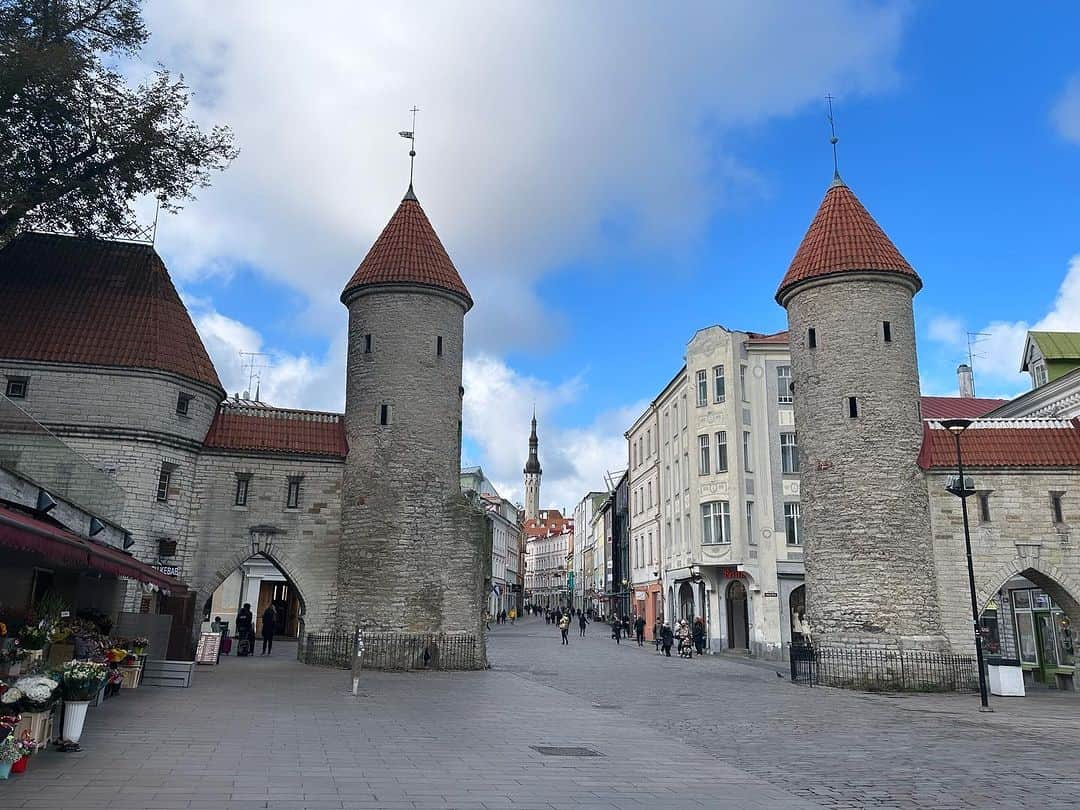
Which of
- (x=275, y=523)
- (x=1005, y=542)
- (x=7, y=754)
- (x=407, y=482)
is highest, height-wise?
(x=407, y=482)

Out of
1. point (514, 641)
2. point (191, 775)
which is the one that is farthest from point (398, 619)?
point (514, 641)

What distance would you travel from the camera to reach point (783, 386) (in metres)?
40.3

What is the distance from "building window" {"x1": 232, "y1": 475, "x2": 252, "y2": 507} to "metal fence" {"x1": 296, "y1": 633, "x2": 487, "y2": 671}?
4736 millimetres

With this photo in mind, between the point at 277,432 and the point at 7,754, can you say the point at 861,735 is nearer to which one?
the point at 7,754

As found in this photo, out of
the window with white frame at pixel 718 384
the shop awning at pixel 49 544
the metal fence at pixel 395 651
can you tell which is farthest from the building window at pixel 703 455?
the shop awning at pixel 49 544

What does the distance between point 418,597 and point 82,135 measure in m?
17.6

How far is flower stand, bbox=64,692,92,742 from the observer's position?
9945 millimetres

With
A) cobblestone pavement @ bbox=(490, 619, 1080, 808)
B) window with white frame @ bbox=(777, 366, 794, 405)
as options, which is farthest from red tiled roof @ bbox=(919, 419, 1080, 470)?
window with white frame @ bbox=(777, 366, 794, 405)

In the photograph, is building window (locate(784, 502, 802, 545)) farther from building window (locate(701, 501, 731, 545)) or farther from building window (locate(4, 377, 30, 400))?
building window (locate(4, 377, 30, 400))

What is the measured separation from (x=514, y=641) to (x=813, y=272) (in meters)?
30.9

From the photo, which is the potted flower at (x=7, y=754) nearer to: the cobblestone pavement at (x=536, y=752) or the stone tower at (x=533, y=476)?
the cobblestone pavement at (x=536, y=752)

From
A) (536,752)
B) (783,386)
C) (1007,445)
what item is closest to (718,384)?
(783,386)

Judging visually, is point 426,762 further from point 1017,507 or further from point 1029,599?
point 1029,599

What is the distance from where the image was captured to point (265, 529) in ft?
88.3
